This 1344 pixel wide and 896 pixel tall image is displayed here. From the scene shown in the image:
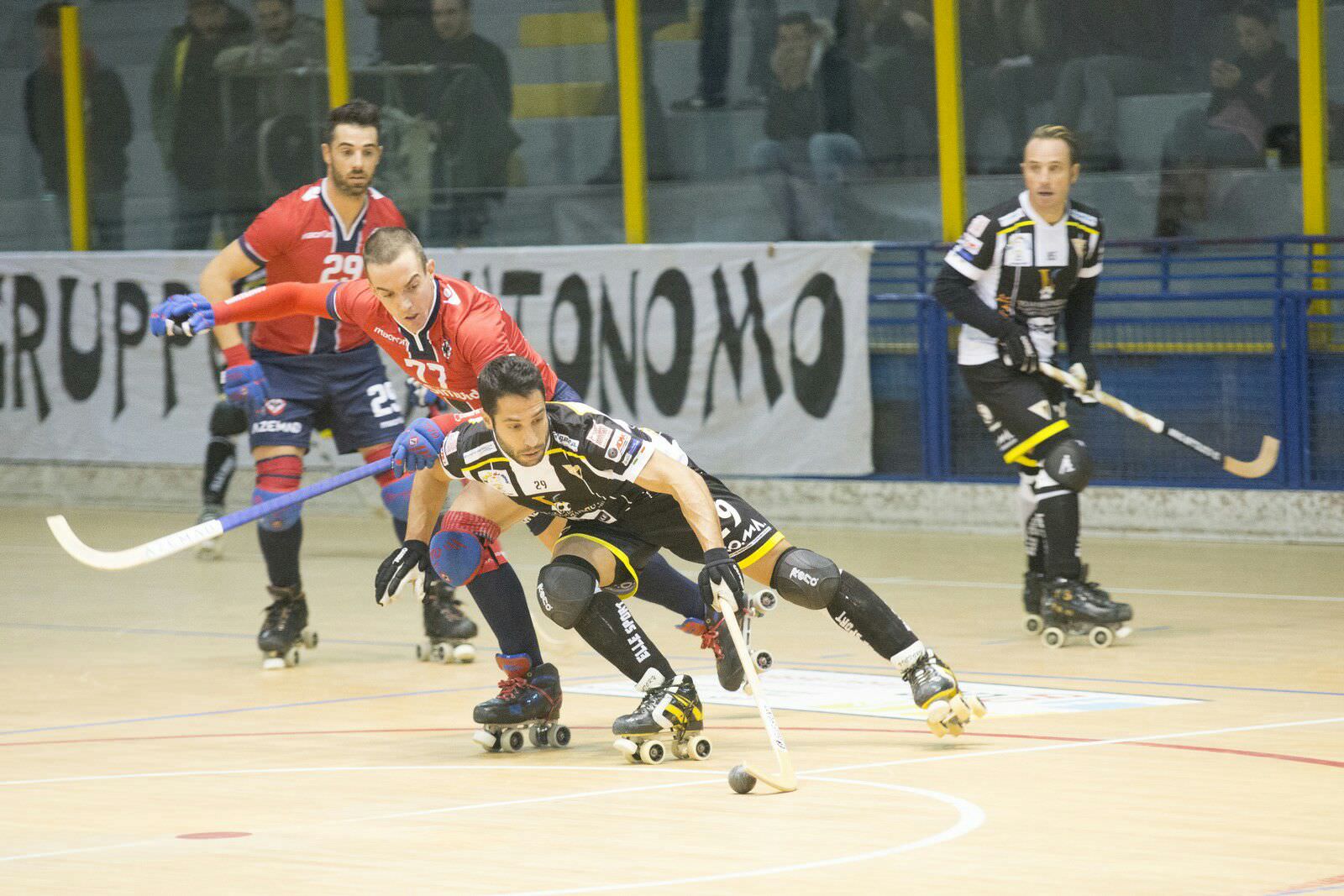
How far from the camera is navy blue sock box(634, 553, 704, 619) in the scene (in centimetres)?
722

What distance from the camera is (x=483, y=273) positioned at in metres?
13.8

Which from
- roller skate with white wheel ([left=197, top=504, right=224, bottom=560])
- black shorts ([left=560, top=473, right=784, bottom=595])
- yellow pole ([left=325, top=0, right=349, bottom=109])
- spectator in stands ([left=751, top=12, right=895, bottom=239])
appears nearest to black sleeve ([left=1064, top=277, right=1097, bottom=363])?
black shorts ([left=560, top=473, right=784, bottom=595])

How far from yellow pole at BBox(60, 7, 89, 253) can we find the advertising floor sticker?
9128mm

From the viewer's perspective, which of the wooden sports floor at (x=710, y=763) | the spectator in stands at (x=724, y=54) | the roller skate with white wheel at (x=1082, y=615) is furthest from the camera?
the spectator in stands at (x=724, y=54)

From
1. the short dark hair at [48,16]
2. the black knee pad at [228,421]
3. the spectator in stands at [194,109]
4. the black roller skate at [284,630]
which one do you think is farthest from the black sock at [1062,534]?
the short dark hair at [48,16]

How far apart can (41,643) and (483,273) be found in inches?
191

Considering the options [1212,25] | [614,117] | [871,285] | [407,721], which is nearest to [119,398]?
[614,117]

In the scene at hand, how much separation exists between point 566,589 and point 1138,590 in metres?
4.35

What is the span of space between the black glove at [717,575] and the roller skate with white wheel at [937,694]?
69cm

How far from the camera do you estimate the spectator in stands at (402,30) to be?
14.6 meters

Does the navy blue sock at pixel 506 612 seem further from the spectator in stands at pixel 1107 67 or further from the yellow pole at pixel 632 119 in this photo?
the yellow pole at pixel 632 119

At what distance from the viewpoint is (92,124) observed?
1612 cm

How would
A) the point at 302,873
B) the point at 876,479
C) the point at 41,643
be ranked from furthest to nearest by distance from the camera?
the point at 876,479, the point at 41,643, the point at 302,873

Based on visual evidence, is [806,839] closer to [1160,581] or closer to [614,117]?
[1160,581]
